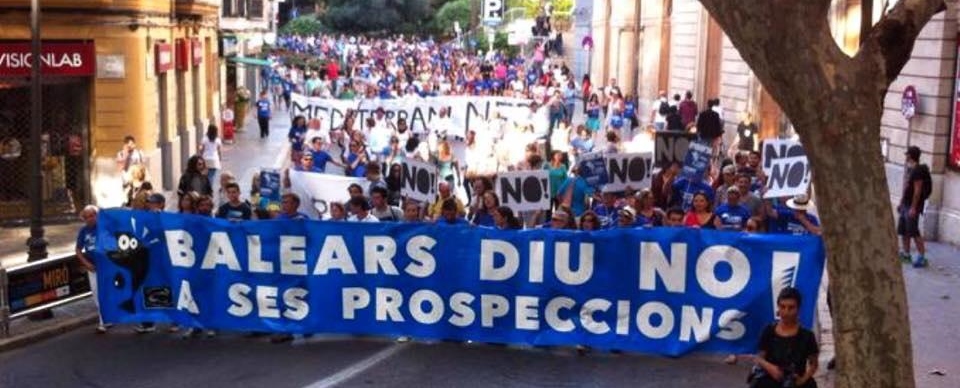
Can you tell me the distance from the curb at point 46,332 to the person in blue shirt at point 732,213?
655cm

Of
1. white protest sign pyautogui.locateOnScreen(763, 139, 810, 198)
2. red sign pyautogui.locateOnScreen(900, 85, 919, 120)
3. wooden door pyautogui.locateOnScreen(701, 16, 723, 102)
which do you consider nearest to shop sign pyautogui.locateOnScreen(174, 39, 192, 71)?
wooden door pyautogui.locateOnScreen(701, 16, 723, 102)

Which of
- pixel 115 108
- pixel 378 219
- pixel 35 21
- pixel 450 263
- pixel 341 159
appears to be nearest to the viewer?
pixel 450 263

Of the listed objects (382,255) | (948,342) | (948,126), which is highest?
(948,126)

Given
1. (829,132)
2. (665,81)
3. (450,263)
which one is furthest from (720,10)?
(665,81)

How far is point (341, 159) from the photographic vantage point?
63.7ft

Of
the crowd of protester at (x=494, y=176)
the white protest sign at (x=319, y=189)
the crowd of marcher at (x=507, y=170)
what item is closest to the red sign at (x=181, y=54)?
the crowd of protester at (x=494, y=176)

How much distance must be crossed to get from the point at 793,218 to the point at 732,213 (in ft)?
3.49

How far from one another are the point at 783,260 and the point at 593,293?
67.6 inches

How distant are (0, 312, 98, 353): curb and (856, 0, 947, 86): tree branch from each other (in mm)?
A: 8583

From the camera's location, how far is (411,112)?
23.7 metres

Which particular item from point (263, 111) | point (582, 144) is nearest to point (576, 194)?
point (582, 144)

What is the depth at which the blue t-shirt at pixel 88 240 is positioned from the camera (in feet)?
40.9

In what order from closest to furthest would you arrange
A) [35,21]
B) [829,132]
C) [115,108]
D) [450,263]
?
[829,132]
[450,263]
[35,21]
[115,108]

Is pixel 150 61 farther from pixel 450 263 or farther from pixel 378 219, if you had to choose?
pixel 450 263
